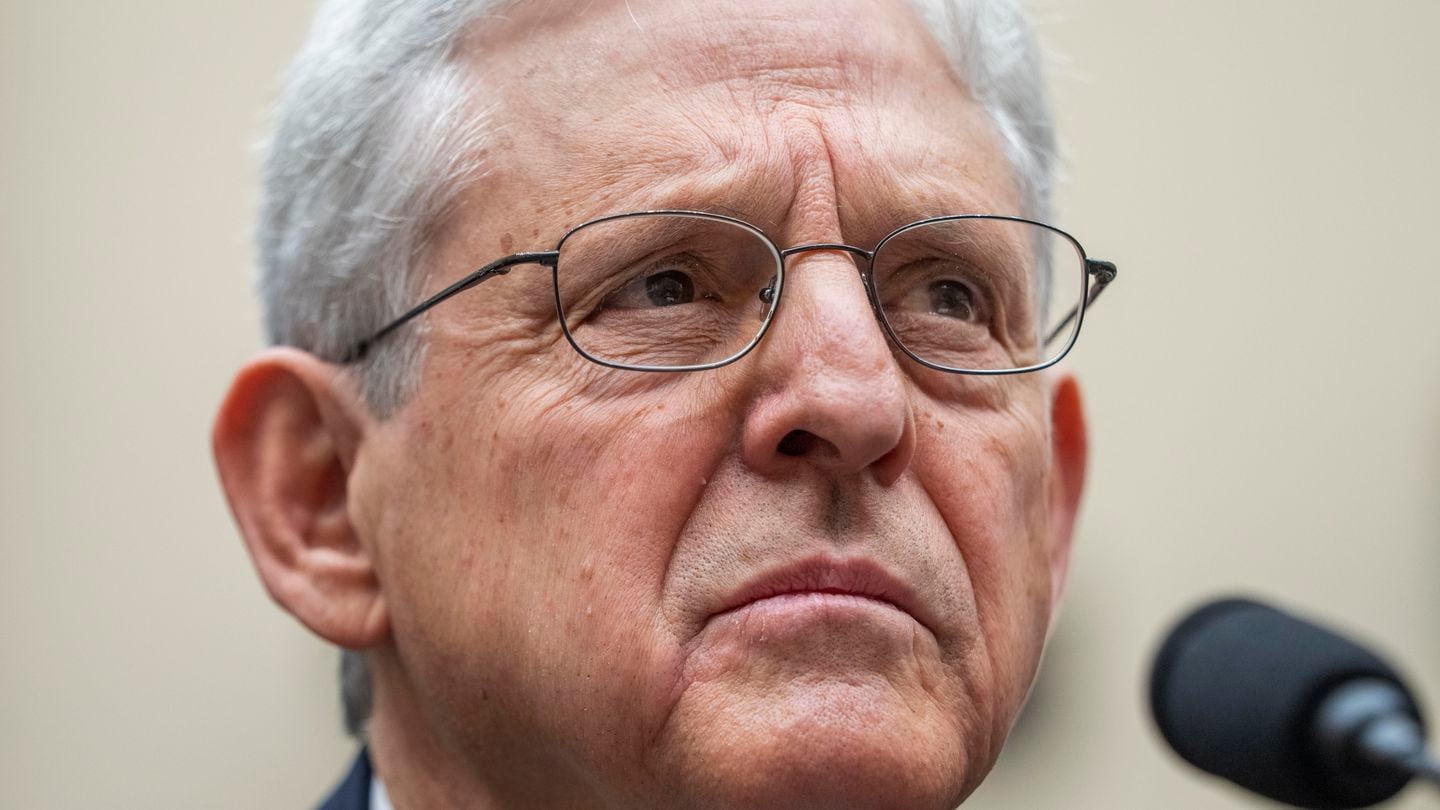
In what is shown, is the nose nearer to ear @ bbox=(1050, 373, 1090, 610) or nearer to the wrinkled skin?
the wrinkled skin

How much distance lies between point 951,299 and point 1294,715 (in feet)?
2.12

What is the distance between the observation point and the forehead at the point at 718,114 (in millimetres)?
1637

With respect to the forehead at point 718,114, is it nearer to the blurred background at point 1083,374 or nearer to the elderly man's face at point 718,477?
the elderly man's face at point 718,477

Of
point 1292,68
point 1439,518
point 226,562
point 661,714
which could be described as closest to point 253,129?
point 226,562

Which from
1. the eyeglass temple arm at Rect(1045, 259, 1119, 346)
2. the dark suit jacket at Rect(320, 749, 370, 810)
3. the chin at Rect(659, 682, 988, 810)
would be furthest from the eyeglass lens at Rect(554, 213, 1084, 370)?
the dark suit jacket at Rect(320, 749, 370, 810)

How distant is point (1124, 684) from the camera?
4.18 m

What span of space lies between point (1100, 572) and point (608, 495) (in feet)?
9.80

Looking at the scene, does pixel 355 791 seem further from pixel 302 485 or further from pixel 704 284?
pixel 704 284

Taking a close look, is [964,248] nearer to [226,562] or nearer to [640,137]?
[640,137]

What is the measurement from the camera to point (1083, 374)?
4277 millimetres

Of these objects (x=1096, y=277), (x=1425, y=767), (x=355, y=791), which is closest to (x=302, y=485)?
(x=355, y=791)

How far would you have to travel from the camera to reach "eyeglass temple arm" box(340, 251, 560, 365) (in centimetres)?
165

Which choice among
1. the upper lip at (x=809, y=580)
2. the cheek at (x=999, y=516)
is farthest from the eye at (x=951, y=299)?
the upper lip at (x=809, y=580)

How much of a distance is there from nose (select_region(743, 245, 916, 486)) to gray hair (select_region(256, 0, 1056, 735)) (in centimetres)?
45
